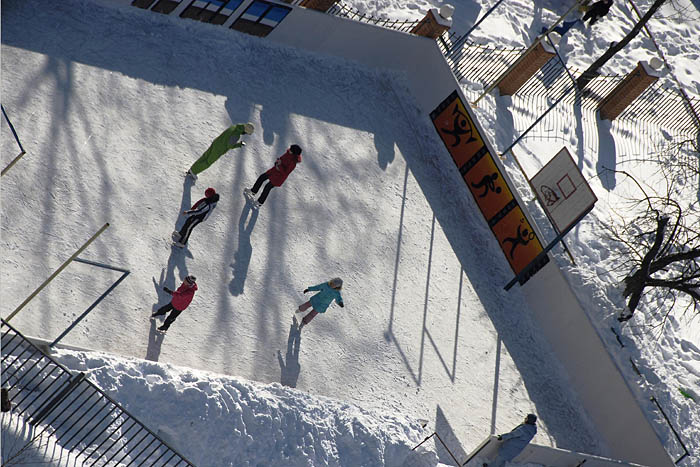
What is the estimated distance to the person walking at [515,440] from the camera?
14125 mm

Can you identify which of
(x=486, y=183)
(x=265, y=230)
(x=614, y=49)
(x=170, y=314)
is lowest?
(x=170, y=314)

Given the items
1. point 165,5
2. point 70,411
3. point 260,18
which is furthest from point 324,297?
point 165,5

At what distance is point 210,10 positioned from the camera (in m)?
17.3

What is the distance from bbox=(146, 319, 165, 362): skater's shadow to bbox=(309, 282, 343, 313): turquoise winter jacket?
2313mm

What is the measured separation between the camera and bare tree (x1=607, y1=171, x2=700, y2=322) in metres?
16.9

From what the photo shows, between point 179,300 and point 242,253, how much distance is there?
7.78ft

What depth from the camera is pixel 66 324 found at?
12734mm

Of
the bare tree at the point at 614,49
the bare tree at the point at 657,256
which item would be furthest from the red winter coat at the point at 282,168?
the bare tree at the point at 614,49

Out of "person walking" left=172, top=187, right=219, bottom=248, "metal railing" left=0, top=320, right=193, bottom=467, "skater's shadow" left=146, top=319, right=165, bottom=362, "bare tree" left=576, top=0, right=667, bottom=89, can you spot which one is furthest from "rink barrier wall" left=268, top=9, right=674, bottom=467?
"metal railing" left=0, top=320, right=193, bottom=467

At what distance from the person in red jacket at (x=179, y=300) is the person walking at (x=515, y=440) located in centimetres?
524

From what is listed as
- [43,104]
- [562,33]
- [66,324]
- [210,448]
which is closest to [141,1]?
[43,104]

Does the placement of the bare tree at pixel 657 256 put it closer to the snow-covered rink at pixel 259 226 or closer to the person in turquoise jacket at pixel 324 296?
the snow-covered rink at pixel 259 226

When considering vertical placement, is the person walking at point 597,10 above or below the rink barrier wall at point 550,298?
above

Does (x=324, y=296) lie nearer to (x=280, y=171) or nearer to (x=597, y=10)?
(x=280, y=171)
